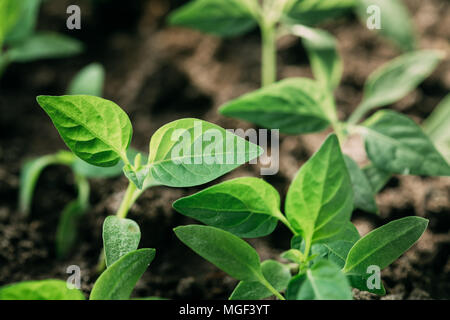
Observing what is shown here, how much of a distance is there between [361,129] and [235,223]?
1.08 ft

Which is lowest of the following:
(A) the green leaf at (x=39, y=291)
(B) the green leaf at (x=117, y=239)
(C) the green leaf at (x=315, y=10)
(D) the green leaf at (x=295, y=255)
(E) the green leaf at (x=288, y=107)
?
(A) the green leaf at (x=39, y=291)

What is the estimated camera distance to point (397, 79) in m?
0.91

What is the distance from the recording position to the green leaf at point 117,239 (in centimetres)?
58

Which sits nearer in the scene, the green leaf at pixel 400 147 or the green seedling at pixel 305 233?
the green seedling at pixel 305 233

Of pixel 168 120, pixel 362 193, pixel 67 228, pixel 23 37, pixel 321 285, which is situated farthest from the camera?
pixel 168 120

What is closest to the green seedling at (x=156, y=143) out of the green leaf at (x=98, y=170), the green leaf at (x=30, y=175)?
the green leaf at (x=98, y=170)

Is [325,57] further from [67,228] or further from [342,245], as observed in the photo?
[67,228]

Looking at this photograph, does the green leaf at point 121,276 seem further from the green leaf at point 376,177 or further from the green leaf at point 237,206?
the green leaf at point 376,177

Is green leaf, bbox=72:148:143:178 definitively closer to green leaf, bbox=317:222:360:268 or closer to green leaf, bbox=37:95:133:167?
green leaf, bbox=37:95:133:167

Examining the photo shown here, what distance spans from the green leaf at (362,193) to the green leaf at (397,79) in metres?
0.21

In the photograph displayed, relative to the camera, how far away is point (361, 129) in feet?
2.61

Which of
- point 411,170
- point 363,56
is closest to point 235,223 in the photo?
point 411,170

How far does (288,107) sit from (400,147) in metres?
0.20


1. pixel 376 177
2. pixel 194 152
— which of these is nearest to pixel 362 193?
pixel 376 177
